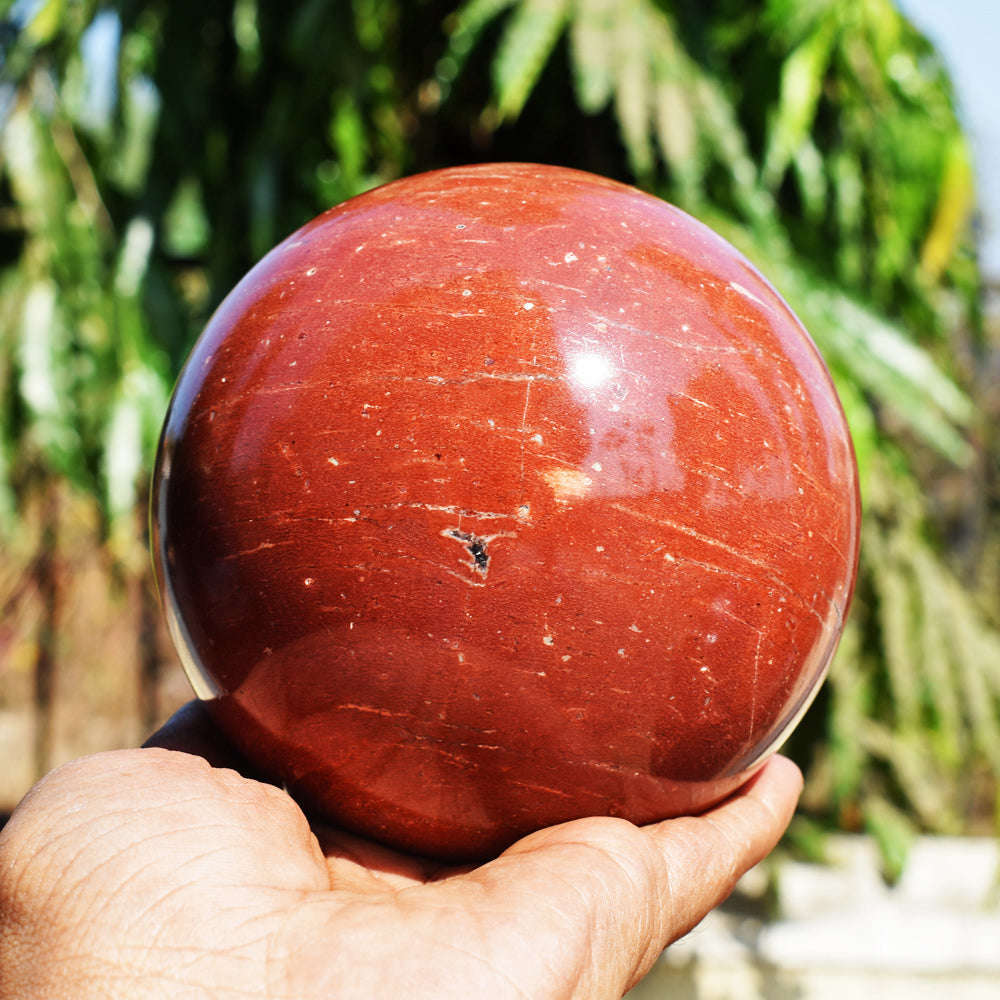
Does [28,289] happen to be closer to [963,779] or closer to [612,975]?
[612,975]

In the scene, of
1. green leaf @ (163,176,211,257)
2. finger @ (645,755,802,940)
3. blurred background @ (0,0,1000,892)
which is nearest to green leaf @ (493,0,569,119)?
blurred background @ (0,0,1000,892)

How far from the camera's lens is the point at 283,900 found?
3.83ft

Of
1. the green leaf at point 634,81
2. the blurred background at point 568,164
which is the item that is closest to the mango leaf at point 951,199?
the blurred background at point 568,164

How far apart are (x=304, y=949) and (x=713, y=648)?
54cm

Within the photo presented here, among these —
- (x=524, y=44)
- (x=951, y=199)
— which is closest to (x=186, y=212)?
(x=524, y=44)

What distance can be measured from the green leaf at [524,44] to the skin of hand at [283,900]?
1.70 m

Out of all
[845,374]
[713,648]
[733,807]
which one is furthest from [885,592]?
[713,648]

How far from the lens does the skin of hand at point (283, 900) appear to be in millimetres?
1087

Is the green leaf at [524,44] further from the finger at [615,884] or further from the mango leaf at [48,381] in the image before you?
the finger at [615,884]

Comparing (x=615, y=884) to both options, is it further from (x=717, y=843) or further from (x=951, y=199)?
(x=951, y=199)

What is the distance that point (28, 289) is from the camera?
2824 mm

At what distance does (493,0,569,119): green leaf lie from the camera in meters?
2.48

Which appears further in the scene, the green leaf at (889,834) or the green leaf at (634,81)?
the green leaf at (889,834)

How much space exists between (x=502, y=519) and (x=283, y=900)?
47 centimetres
